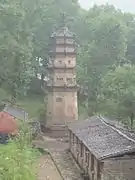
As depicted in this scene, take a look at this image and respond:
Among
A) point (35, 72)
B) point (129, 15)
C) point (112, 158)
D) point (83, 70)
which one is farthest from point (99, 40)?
point (112, 158)

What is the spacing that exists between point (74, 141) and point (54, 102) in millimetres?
8544

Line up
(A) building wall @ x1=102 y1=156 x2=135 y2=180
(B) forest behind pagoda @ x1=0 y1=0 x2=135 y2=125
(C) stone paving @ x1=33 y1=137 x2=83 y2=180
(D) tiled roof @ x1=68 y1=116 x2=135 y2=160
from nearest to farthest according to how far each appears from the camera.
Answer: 1. (A) building wall @ x1=102 y1=156 x2=135 y2=180
2. (D) tiled roof @ x1=68 y1=116 x2=135 y2=160
3. (C) stone paving @ x1=33 y1=137 x2=83 y2=180
4. (B) forest behind pagoda @ x1=0 y1=0 x2=135 y2=125

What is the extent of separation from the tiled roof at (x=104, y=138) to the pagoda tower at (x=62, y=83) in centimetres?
775

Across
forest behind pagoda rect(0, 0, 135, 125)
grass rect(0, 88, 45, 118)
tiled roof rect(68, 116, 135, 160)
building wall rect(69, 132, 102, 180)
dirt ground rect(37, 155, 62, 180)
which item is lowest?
dirt ground rect(37, 155, 62, 180)

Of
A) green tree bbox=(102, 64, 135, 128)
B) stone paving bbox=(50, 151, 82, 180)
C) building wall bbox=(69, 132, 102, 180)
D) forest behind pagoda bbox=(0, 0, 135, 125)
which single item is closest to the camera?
building wall bbox=(69, 132, 102, 180)

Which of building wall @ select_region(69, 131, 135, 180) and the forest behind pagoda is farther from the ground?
the forest behind pagoda

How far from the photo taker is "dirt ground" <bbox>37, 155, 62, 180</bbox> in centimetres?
2681

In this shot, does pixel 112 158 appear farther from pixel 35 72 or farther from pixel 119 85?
pixel 35 72

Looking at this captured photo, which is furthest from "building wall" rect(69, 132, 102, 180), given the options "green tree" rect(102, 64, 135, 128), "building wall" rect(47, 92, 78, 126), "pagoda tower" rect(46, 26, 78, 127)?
"green tree" rect(102, 64, 135, 128)

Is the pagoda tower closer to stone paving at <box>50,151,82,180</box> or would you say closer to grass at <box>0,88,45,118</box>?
stone paving at <box>50,151,82,180</box>

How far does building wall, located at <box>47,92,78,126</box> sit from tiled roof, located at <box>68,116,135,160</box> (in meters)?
7.67

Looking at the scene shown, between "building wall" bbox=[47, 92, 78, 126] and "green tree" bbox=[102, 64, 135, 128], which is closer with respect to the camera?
"green tree" bbox=[102, 64, 135, 128]

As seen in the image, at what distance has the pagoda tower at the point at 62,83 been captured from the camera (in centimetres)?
4044

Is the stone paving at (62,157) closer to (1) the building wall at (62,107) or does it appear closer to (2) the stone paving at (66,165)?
(2) the stone paving at (66,165)
